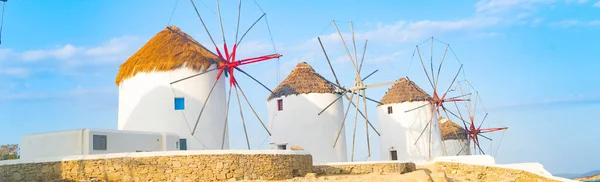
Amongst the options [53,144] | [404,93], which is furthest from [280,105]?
[53,144]

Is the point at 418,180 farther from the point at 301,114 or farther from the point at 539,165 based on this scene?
the point at 301,114

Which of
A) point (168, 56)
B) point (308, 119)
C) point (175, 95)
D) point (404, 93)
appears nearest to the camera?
point (175, 95)

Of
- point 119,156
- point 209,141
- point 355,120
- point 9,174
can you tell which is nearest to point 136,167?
point 119,156

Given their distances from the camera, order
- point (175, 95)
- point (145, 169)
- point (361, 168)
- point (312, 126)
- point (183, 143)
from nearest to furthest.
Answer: point (145, 169) < point (361, 168) < point (183, 143) < point (175, 95) < point (312, 126)

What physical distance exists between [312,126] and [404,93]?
8173 mm

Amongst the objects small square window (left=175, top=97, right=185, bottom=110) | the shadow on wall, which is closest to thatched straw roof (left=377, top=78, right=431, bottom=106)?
the shadow on wall

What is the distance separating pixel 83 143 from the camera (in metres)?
17.4

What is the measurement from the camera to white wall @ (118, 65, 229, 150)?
20688 mm

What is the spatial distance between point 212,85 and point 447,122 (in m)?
23.6

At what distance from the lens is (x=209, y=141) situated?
20.9 m

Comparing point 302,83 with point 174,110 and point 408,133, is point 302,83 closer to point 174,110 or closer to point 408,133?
point 408,133

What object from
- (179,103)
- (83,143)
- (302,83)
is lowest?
(83,143)

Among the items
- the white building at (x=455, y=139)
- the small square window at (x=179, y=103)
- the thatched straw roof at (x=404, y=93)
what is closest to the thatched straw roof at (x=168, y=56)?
the small square window at (x=179, y=103)

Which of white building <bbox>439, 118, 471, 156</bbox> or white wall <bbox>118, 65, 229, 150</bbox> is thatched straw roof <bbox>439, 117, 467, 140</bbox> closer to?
white building <bbox>439, 118, 471, 156</bbox>
